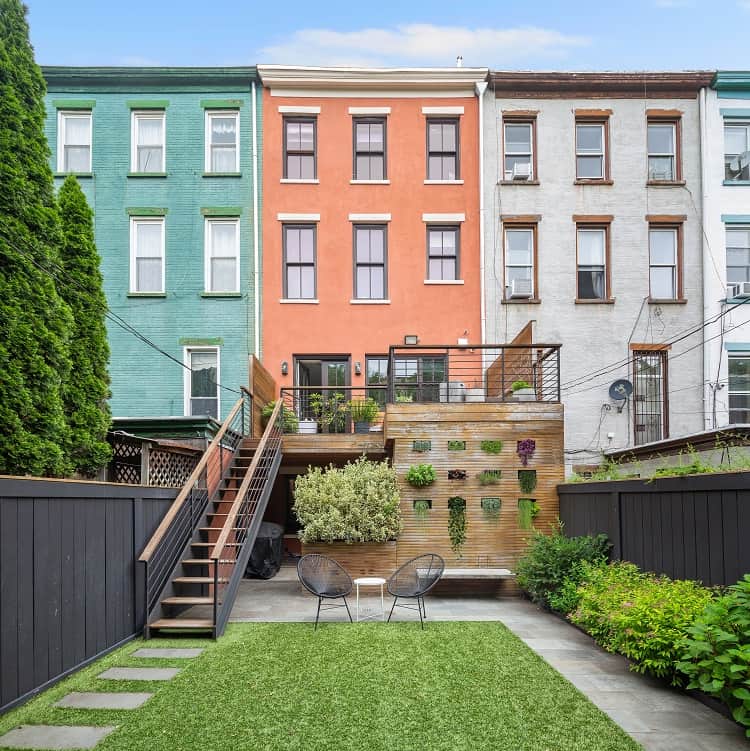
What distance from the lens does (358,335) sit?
51.5ft

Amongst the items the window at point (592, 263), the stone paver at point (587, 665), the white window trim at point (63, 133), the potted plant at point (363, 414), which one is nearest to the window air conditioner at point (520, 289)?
the window at point (592, 263)

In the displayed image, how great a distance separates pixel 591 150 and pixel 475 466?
919cm

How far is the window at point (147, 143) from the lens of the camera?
15875 millimetres

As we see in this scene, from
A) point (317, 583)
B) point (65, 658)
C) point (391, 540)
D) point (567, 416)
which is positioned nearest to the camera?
point (65, 658)

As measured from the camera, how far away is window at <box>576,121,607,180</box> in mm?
16125

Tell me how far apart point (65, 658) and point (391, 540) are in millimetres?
5675

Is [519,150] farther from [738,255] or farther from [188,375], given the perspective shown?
[188,375]

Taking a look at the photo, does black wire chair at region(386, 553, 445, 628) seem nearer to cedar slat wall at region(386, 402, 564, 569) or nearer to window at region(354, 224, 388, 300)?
cedar slat wall at region(386, 402, 564, 569)

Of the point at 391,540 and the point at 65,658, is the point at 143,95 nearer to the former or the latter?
the point at 391,540

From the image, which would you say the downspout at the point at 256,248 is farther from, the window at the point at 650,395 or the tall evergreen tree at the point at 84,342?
the window at the point at 650,395

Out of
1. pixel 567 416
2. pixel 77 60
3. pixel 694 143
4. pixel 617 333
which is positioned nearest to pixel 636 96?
pixel 694 143

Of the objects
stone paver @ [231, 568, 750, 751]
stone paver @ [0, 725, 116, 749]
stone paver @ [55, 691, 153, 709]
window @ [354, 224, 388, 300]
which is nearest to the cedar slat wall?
stone paver @ [231, 568, 750, 751]

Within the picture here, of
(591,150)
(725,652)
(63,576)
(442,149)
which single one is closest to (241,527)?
(63,576)

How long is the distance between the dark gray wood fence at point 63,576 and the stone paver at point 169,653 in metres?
0.32
